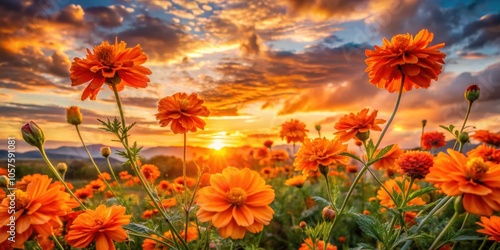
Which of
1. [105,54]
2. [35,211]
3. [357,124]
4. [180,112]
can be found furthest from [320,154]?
[35,211]

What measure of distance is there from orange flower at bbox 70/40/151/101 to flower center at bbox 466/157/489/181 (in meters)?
1.05

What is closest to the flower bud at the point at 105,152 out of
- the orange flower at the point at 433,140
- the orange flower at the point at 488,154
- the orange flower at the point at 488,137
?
the orange flower at the point at 488,154

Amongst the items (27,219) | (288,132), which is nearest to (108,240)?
(27,219)

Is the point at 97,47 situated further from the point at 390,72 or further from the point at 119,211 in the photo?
the point at 390,72

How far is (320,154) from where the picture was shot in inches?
57.6

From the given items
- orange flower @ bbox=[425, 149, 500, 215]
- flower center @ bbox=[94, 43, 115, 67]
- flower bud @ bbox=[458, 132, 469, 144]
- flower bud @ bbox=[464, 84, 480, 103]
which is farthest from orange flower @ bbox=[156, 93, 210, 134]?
flower bud @ bbox=[464, 84, 480, 103]

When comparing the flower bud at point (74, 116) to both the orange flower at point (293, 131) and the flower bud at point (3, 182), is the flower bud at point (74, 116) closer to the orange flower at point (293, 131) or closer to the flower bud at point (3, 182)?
the flower bud at point (3, 182)

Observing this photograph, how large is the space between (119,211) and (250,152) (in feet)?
12.3

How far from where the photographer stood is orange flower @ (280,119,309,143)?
10.8 ft

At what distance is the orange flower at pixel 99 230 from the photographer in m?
1.16

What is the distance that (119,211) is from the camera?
123 centimetres

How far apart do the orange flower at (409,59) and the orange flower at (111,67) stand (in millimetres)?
823

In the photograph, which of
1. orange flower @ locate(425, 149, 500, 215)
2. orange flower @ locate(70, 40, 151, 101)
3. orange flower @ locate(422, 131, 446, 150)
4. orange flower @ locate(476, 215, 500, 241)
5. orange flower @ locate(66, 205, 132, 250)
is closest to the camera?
orange flower @ locate(425, 149, 500, 215)

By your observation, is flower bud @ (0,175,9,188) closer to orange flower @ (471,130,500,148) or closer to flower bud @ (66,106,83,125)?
flower bud @ (66,106,83,125)
